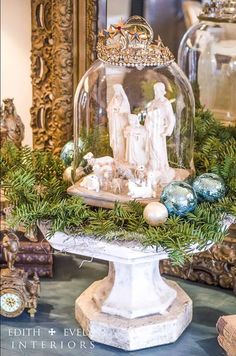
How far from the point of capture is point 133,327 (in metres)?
1.01

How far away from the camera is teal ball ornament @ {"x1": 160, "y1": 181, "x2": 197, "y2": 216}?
958 millimetres

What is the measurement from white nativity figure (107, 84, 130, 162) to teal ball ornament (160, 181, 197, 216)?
12 centimetres

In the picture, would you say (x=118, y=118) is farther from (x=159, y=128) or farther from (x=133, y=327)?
(x=133, y=327)

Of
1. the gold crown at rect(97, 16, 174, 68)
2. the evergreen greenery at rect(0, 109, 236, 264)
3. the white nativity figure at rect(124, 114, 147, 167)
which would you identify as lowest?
the evergreen greenery at rect(0, 109, 236, 264)

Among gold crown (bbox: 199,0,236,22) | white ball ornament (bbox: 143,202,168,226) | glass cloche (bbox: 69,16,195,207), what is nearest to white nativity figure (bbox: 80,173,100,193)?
glass cloche (bbox: 69,16,195,207)

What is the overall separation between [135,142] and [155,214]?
0.13m

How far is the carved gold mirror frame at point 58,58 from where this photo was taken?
48.8 inches

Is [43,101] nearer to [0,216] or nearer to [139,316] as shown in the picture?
[0,216]

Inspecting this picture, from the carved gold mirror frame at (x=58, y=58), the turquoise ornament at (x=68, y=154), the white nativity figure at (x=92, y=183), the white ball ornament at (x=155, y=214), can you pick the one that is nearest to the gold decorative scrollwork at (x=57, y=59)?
the carved gold mirror frame at (x=58, y=58)

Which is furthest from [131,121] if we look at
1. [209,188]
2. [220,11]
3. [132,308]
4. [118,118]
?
[220,11]

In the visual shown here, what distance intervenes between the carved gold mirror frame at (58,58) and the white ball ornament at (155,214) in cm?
37

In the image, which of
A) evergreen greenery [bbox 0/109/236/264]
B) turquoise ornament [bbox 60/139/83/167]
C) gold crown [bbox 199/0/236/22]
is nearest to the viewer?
evergreen greenery [bbox 0/109/236/264]

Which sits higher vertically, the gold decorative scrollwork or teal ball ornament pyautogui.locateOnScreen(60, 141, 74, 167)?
the gold decorative scrollwork

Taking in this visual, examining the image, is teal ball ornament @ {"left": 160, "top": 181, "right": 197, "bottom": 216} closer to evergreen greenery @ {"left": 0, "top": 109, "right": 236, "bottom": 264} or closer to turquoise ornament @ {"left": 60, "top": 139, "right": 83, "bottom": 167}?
evergreen greenery @ {"left": 0, "top": 109, "right": 236, "bottom": 264}
